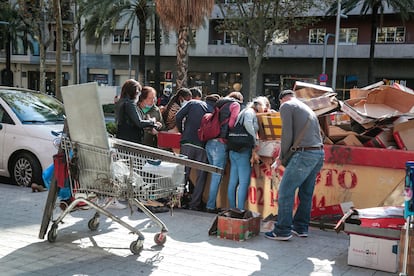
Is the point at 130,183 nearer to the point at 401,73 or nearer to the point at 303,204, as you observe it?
the point at 303,204

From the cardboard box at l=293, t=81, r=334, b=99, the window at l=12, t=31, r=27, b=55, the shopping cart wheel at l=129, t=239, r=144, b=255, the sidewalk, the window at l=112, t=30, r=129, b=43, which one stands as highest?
the window at l=112, t=30, r=129, b=43

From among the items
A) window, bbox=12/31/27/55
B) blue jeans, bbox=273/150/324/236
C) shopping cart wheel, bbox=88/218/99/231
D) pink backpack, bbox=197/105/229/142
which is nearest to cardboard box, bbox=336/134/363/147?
blue jeans, bbox=273/150/324/236

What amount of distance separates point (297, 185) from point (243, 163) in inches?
44.2

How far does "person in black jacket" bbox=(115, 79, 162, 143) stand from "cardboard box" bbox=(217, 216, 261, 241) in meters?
1.77

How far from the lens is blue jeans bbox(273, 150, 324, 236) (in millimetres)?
5461

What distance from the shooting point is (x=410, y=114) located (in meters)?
6.07

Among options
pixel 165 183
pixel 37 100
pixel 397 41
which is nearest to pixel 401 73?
pixel 397 41

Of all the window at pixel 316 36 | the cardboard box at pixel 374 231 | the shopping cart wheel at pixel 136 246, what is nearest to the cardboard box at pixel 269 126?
the cardboard box at pixel 374 231

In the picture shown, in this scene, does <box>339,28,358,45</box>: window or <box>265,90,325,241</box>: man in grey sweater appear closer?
<box>265,90,325,241</box>: man in grey sweater

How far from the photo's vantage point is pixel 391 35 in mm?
36438

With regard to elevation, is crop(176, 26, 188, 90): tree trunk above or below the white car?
above

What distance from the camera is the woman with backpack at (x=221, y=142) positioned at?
6648mm

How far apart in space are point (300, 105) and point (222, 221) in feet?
5.28

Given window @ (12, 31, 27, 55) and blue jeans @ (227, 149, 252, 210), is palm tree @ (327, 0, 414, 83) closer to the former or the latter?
blue jeans @ (227, 149, 252, 210)
